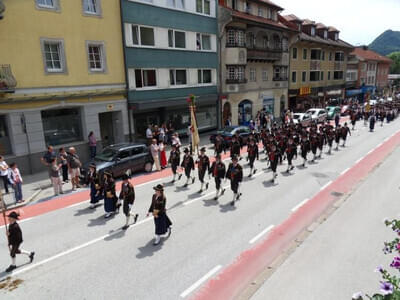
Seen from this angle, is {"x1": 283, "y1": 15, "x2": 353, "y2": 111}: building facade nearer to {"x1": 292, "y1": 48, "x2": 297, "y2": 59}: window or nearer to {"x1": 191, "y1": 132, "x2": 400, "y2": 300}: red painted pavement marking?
{"x1": 292, "y1": 48, "x2": 297, "y2": 59}: window

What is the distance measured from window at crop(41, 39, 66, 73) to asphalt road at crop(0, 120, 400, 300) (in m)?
8.81

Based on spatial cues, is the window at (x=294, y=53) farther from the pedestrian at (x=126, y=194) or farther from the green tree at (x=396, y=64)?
the green tree at (x=396, y=64)

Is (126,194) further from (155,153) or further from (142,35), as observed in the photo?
(142,35)

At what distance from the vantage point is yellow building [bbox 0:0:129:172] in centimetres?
1511

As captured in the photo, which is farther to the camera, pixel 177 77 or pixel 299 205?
pixel 177 77

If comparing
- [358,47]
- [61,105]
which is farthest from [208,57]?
[358,47]

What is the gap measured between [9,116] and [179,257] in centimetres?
1259

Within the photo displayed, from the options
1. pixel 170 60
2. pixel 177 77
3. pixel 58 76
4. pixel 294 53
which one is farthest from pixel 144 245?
pixel 294 53

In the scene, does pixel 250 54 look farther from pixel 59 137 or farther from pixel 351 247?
pixel 351 247

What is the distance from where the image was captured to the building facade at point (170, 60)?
817 inches

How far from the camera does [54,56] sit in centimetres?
1675

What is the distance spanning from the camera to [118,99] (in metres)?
20.0

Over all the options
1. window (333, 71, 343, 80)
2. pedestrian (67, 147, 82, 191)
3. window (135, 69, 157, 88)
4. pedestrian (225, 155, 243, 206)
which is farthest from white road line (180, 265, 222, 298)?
window (333, 71, 343, 80)

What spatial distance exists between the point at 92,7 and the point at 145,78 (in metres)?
5.58
